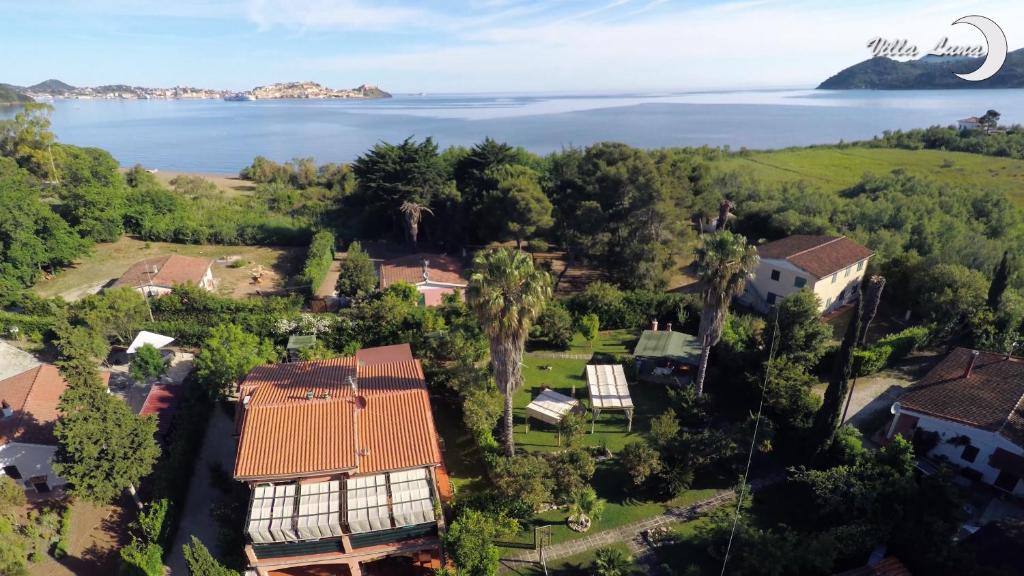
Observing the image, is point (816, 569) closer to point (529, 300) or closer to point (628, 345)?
point (529, 300)

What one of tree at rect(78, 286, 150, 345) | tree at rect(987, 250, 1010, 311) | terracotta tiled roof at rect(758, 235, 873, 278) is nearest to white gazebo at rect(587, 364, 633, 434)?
terracotta tiled roof at rect(758, 235, 873, 278)

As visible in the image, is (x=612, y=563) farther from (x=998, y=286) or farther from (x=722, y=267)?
(x=998, y=286)

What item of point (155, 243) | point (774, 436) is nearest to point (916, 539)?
point (774, 436)

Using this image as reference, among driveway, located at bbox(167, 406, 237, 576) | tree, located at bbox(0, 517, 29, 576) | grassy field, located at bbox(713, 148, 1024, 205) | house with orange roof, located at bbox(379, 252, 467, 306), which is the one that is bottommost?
driveway, located at bbox(167, 406, 237, 576)

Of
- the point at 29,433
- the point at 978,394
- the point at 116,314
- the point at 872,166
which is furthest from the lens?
the point at 872,166

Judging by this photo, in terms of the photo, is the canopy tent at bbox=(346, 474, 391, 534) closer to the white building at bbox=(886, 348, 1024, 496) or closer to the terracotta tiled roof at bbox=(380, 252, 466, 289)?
the terracotta tiled roof at bbox=(380, 252, 466, 289)

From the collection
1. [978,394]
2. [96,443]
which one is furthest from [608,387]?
[96,443]
